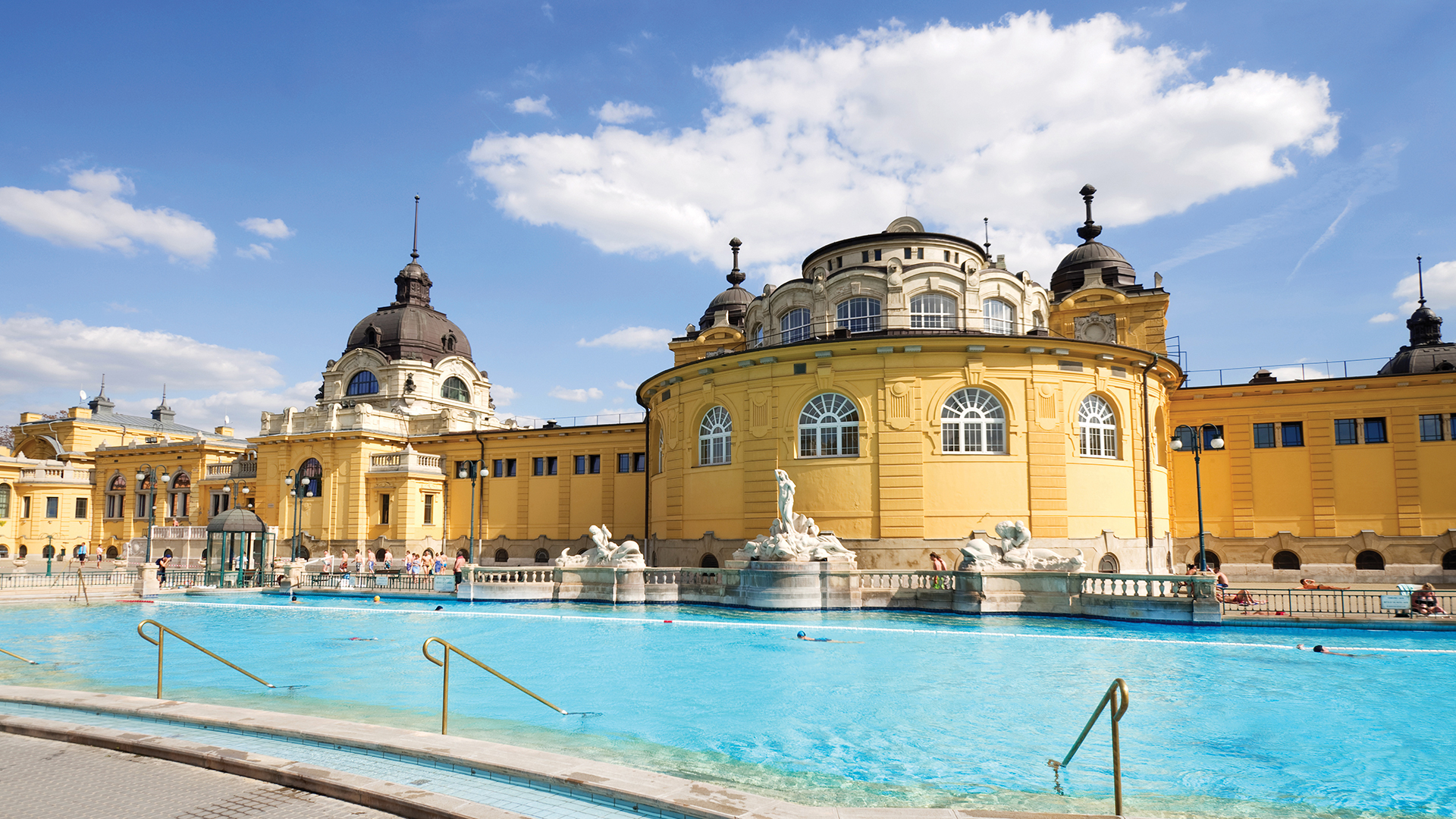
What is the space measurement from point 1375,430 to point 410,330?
54206mm

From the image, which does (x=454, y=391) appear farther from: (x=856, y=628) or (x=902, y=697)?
(x=902, y=697)

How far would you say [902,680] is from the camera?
14.1m

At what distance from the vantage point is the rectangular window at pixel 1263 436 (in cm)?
3612

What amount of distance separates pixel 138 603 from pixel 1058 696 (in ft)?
96.3

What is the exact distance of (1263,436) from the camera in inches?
1428

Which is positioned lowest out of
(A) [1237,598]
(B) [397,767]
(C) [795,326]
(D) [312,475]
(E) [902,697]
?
(E) [902,697]

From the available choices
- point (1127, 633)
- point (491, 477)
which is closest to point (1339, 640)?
point (1127, 633)

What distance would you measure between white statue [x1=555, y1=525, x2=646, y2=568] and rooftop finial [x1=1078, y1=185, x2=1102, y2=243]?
31.4 metres

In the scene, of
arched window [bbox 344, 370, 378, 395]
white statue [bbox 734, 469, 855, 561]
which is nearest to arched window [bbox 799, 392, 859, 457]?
white statue [bbox 734, 469, 855, 561]

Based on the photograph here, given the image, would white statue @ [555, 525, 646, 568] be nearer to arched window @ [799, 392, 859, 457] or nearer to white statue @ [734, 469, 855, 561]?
white statue @ [734, 469, 855, 561]

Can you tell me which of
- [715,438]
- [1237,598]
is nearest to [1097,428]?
[1237,598]

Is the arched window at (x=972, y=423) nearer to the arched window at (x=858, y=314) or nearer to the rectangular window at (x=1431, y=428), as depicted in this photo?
the arched window at (x=858, y=314)

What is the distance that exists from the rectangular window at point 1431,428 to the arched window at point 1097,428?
535 inches

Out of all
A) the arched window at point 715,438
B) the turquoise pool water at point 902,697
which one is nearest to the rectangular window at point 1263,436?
the turquoise pool water at point 902,697
